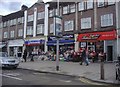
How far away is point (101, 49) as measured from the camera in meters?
29.7

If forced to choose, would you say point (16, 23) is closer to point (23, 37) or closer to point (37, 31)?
point (23, 37)

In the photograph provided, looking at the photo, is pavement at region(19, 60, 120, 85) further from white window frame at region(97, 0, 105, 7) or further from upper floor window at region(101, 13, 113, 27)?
white window frame at region(97, 0, 105, 7)

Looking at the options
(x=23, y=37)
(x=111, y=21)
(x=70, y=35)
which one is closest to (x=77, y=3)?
(x=70, y=35)

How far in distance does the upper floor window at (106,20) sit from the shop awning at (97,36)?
1251mm

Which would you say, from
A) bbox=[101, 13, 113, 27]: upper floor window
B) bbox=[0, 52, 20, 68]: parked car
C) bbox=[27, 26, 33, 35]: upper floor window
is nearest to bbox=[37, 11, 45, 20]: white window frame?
bbox=[27, 26, 33, 35]: upper floor window

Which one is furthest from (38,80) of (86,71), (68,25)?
(68,25)

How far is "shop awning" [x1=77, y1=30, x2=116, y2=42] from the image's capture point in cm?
2836

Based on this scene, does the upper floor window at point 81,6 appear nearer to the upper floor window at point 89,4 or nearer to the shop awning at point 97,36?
the upper floor window at point 89,4

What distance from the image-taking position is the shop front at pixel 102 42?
2861 cm

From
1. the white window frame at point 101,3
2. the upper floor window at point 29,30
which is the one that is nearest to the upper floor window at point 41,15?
the upper floor window at point 29,30

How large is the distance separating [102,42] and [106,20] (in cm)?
284

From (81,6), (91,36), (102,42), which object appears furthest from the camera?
(81,6)

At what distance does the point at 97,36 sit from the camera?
30016mm

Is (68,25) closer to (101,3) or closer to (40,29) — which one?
(101,3)
